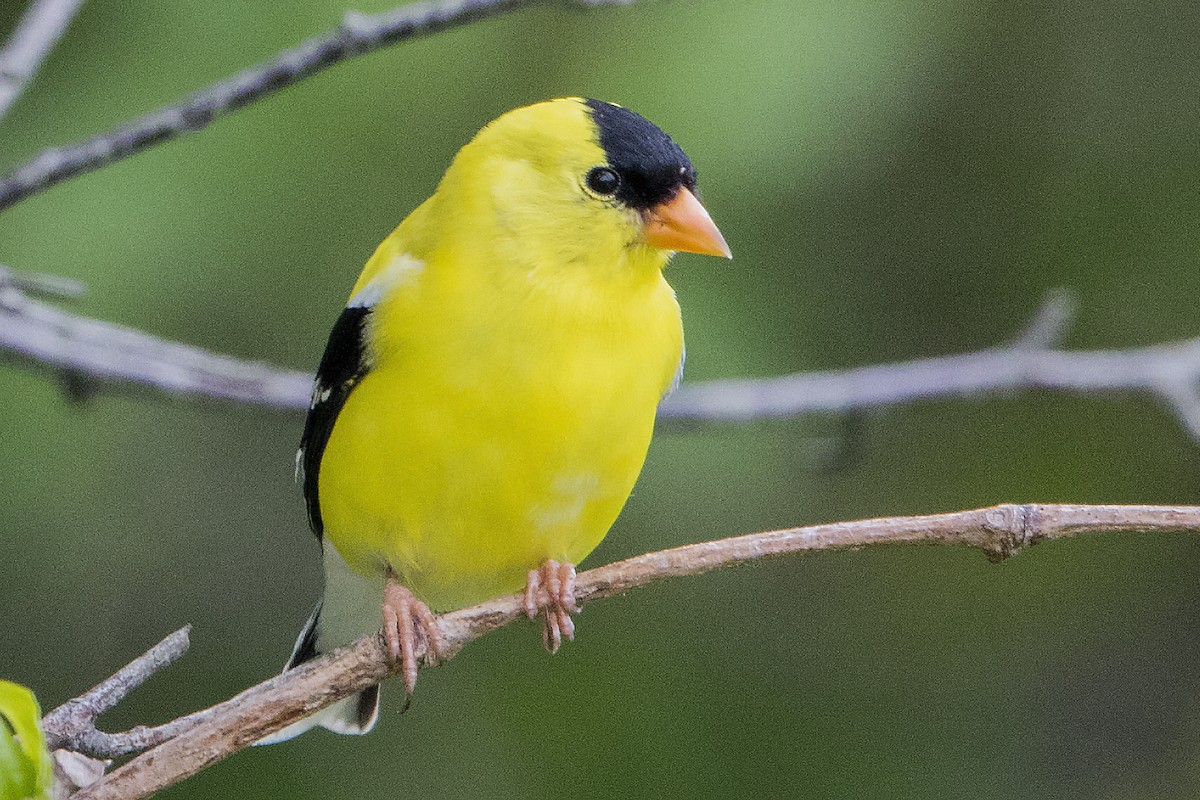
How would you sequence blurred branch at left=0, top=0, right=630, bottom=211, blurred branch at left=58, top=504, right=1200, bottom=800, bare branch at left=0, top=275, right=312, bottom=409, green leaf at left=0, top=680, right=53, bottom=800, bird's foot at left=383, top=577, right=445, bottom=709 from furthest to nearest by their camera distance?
bare branch at left=0, top=275, right=312, bottom=409, blurred branch at left=0, top=0, right=630, bottom=211, bird's foot at left=383, top=577, right=445, bottom=709, blurred branch at left=58, top=504, right=1200, bottom=800, green leaf at left=0, top=680, right=53, bottom=800

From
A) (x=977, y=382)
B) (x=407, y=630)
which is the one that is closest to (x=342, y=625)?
(x=407, y=630)

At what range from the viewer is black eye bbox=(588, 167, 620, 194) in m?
2.45

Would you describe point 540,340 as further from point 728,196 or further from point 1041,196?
point 1041,196

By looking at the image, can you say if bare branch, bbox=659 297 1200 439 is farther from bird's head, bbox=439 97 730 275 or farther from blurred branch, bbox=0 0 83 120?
blurred branch, bbox=0 0 83 120

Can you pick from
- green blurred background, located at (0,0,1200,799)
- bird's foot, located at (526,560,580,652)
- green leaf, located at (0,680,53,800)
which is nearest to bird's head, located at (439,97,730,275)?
bird's foot, located at (526,560,580,652)

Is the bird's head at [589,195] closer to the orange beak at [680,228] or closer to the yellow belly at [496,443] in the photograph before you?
the orange beak at [680,228]

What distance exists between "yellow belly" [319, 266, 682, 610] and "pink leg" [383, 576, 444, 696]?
5cm

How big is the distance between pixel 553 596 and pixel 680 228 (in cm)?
64

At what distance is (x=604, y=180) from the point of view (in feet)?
8.05

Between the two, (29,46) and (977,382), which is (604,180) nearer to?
(29,46)

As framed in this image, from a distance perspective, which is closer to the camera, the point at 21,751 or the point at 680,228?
the point at 21,751

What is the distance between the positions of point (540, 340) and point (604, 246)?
249 mm

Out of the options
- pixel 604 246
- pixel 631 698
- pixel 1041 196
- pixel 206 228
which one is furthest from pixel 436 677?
pixel 1041 196

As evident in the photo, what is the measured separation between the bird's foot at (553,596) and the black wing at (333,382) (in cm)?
43
